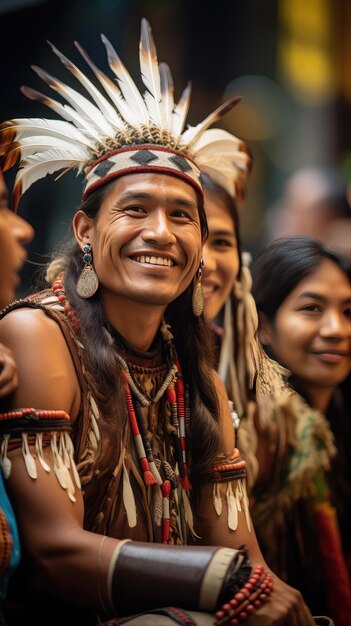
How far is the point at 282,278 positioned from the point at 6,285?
3.51 feet

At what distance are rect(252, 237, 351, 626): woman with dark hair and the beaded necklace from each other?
1.70 feet

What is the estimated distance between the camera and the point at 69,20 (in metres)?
3.09

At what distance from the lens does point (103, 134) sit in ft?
8.49

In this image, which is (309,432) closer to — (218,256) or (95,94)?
(218,256)

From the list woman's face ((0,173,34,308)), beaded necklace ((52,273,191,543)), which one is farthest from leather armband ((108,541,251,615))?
woman's face ((0,173,34,308))

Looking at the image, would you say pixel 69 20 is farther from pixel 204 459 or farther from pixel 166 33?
pixel 204 459

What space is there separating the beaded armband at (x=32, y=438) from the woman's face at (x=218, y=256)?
1128 millimetres

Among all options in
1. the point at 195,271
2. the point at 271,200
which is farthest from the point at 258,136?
the point at 195,271

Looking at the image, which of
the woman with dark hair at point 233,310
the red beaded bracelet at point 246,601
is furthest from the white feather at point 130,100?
the red beaded bracelet at point 246,601

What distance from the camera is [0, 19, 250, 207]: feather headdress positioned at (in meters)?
2.54

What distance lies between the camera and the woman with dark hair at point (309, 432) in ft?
10.4

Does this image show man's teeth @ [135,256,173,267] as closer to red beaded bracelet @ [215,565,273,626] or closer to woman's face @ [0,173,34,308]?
woman's face @ [0,173,34,308]

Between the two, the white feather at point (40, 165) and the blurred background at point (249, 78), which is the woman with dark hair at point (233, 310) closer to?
the blurred background at point (249, 78)

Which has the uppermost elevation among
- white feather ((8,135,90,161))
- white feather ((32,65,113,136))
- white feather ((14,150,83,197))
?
white feather ((32,65,113,136))
